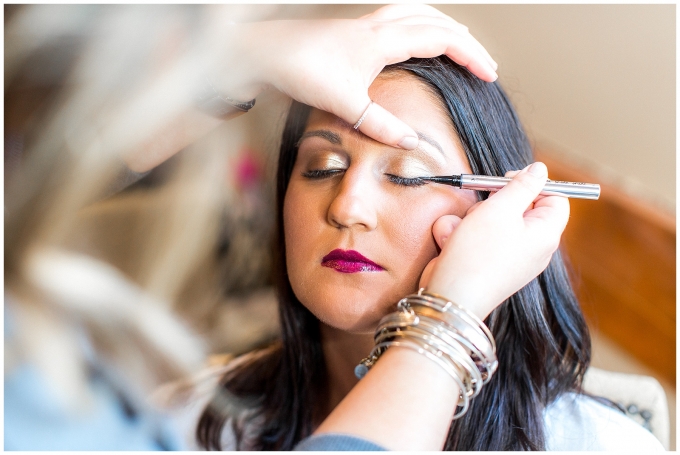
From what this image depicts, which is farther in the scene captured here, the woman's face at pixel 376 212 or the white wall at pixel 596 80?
the white wall at pixel 596 80

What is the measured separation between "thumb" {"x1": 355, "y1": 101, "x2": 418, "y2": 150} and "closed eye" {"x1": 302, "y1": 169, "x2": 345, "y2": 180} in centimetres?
8

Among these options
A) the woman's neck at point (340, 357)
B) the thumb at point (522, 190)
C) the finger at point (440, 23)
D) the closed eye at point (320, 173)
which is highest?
the finger at point (440, 23)

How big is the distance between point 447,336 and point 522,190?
19cm

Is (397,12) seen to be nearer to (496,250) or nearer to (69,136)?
(496,250)

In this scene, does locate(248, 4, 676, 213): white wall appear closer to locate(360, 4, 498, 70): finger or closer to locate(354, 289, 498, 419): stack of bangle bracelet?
locate(360, 4, 498, 70): finger

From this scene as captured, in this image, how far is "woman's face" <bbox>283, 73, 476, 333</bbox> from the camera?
0.70m

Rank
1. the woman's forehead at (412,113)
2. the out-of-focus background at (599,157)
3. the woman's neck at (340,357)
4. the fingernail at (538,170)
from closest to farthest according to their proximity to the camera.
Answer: the fingernail at (538,170) < the woman's forehead at (412,113) < the woman's neck at (340,357) < the out-of-focus background at (599,157)

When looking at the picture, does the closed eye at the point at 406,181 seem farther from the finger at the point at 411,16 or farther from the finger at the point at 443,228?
the finger at the point at 411,16

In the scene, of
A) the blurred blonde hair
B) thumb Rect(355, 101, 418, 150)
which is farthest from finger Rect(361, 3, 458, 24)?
the blurred blonde hair

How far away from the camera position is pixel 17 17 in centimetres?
72

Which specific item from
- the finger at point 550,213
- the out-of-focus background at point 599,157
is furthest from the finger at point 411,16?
the out-of-focus background at point 599,157

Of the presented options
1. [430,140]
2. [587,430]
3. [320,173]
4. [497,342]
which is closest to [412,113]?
[430,140]

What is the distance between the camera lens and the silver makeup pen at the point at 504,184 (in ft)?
2.14

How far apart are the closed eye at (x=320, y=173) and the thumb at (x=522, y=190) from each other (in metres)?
0.23
